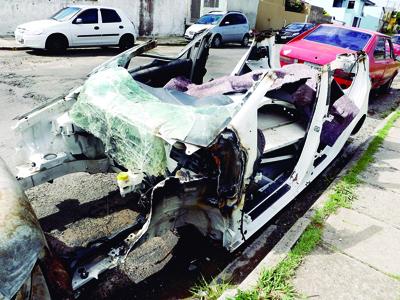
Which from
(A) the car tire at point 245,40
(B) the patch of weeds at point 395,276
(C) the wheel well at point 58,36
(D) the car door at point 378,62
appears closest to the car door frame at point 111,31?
(C) the wheel well at point 58,36

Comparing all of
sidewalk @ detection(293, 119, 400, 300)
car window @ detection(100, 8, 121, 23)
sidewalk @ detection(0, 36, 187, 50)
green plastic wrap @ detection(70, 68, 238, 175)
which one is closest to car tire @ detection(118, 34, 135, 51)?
car window @ detection(100, 8, 121, 23)

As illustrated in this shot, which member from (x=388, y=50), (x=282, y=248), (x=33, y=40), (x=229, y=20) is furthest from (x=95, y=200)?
(x=229, y=20)

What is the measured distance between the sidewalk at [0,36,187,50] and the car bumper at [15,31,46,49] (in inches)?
40.2

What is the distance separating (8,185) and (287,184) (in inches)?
99.7

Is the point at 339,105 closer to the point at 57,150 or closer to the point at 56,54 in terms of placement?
the point at 57,150

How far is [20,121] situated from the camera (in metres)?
3.11

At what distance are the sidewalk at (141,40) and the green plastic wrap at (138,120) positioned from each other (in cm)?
1061

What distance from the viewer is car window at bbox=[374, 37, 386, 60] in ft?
26.5

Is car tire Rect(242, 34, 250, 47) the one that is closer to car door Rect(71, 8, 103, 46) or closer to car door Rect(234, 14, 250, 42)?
car door Rect(234, 14, 250, 42)

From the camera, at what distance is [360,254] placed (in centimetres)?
312

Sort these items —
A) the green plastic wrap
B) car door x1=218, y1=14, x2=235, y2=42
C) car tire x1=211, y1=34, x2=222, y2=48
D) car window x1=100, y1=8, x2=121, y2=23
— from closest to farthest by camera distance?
1. the green plastic wrap
2. car window x1=100, y1=8, x2=121, y2=23
3. car tire x1=211, y1=34, x2=222, y2=48
4. car door x1=218, y1=14, x2=235, y2=42

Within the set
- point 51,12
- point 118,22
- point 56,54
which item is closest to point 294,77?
point 56,54

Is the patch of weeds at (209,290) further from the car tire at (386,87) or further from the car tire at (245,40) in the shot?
the car tire at (245,40)

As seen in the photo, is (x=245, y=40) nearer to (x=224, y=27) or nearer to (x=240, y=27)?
(x=240, y=27)
